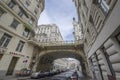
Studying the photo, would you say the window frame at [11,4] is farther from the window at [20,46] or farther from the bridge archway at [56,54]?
the bridge archway at [56,54]

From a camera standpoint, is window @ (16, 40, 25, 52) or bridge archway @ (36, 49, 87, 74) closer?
window @ (16, 40, 25, 52)

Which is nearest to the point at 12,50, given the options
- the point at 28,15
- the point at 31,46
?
the point at 31,46

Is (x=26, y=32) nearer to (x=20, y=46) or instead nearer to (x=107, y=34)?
(x=20, y=46)

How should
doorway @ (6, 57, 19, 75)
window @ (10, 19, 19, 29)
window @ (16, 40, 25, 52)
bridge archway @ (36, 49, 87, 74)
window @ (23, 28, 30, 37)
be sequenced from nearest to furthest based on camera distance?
doorway @ (6, 57, 19, 75) → window @ (10, 19, 19, 29) → window @ (16, 40, 25, 52) → window @ (23, 28, 30, 37) → bridge archway @ (36, 49, 87, 74)

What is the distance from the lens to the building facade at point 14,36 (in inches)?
630

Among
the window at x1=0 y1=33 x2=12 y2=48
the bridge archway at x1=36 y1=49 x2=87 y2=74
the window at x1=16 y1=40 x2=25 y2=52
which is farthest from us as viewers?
the bridge archway at x1=36 y1=49 x2=87 y2=74

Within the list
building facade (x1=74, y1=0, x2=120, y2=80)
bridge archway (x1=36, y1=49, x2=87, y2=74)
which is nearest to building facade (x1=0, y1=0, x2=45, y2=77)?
bridge archway (x1=36, y1=49, x2=87, y2=74)

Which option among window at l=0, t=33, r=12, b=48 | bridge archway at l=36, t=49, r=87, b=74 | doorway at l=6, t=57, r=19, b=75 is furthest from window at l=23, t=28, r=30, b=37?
bridge archway at l=36, t=49, r=87, b=74

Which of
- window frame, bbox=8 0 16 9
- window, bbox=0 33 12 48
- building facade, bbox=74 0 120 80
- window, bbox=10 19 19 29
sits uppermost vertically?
window frame, bbox=8 0 16 9

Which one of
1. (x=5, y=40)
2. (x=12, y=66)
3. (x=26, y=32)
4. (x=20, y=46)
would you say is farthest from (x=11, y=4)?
(x=12, y=66)

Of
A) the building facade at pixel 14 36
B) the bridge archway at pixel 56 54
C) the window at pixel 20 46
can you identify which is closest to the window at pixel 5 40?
the building facade at pixel 14 36

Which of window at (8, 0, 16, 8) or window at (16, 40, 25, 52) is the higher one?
window at (8, 0, 16, 8)

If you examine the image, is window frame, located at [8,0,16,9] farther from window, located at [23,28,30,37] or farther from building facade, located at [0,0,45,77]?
window, located at [23,28,30,37]

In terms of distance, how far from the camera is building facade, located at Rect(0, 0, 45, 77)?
16000 millimetres
